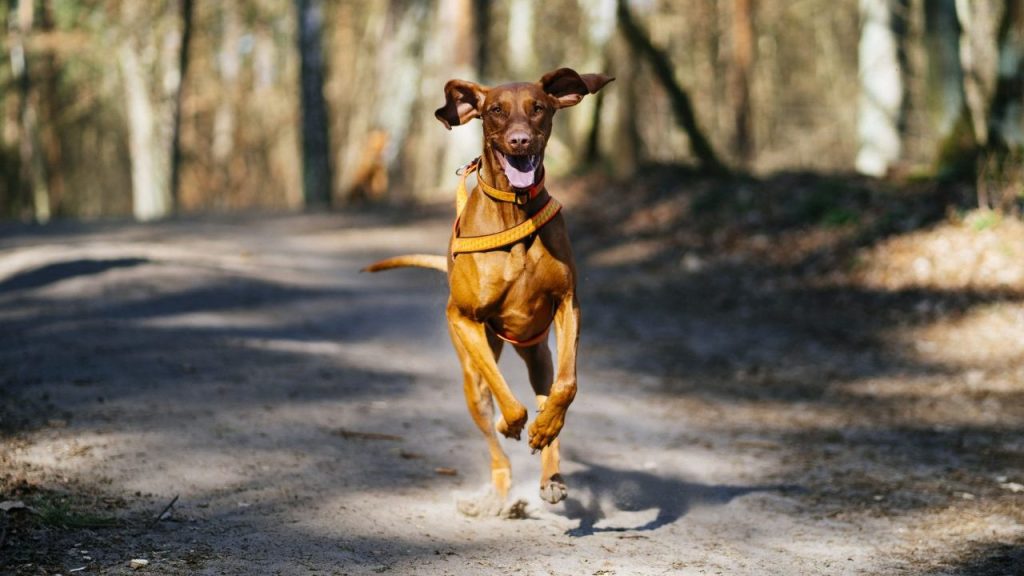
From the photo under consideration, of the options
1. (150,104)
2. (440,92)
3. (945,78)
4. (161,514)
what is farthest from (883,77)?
(150,104)

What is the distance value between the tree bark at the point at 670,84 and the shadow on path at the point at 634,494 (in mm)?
11611

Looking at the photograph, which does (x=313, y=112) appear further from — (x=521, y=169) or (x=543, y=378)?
(x=521, y=169)

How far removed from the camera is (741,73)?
30328 mm

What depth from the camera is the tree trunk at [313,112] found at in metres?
23.1

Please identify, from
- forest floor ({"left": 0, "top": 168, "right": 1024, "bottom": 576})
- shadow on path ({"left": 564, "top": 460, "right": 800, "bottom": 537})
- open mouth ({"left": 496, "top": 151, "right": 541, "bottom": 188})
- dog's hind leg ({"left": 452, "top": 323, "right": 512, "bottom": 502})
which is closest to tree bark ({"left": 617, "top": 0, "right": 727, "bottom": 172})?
forest floor ({"left": 0, "top": 168, "right": 1024, "bottom": 576})

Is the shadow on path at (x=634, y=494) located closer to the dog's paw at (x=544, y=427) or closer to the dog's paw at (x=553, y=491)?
the dog's paw at (x=553, y=491)

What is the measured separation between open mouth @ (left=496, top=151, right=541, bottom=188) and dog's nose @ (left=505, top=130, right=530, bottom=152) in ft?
0.26

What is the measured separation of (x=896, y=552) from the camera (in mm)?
5289

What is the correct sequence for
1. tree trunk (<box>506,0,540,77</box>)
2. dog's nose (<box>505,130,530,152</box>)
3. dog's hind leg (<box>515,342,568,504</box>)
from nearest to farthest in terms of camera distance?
dog's nose (<box>505,130,530,152</box>) < dog's hind leg (<box>515,342,568,504</box>) < tree trunk (<box>506,0,540,77</box>)

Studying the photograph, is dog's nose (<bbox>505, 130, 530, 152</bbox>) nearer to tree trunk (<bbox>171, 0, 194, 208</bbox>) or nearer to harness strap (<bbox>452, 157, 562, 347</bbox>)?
harness strap (<bbox>452, 157, 562, 347</bbox>)

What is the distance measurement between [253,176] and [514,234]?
159 ft

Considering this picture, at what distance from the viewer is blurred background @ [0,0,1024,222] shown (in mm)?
17594

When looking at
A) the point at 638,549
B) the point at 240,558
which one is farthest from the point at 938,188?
the point at 240,558

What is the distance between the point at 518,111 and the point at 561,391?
52.2 inches
